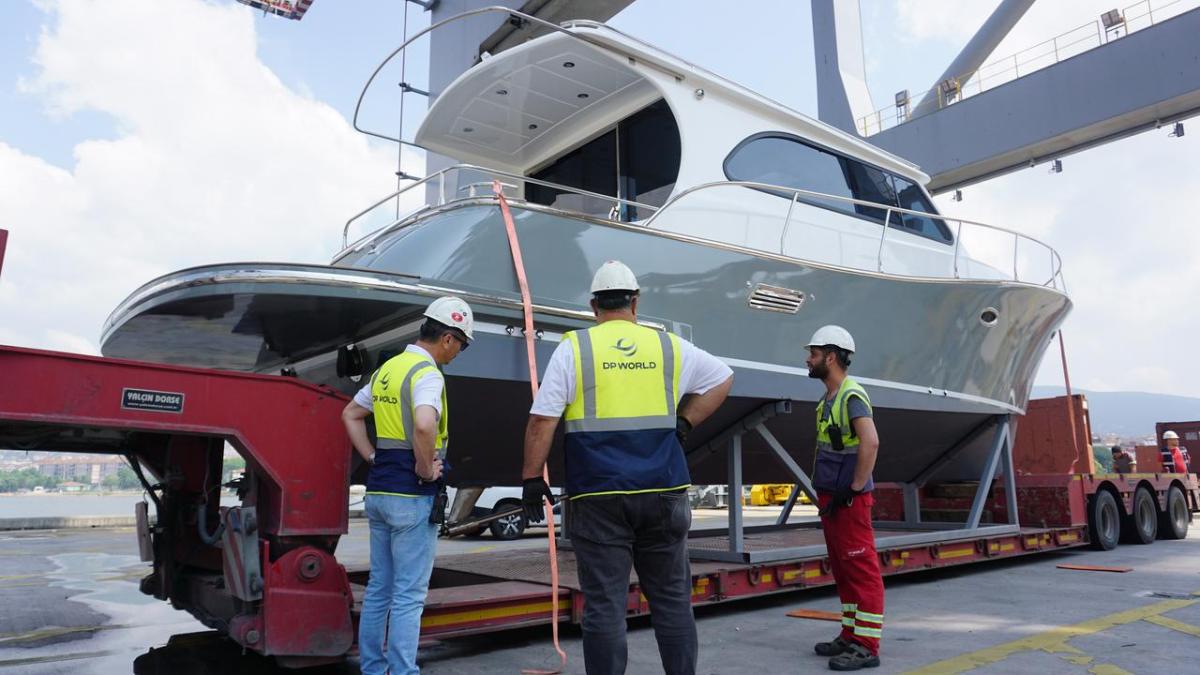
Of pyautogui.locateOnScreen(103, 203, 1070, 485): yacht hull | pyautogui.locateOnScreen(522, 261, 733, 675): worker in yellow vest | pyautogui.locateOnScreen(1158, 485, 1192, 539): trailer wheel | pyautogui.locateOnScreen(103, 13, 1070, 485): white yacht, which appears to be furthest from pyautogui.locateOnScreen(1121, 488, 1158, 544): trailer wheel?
pyautogui.locateOnScreen(522, 261, 733, 675): worker in yellow vest

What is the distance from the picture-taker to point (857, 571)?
12.4 feet

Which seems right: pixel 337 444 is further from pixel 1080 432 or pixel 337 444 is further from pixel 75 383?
pixel 1080 432

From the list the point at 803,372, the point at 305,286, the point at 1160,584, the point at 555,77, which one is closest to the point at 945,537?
the point at 1160,584

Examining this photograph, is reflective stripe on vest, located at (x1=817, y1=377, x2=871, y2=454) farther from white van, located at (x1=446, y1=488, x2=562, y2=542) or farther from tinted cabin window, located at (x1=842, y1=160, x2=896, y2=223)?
white van, located at (x1=446, y1=488, x2=562, y2=542)

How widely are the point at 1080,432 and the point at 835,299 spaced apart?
4904 mm

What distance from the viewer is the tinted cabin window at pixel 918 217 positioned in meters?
6.87

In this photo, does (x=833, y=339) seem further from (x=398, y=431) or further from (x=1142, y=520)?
(x=1142, y=520)

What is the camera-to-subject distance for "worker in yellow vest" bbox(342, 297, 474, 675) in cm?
309

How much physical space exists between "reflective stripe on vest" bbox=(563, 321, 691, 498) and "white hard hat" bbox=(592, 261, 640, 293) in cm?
17

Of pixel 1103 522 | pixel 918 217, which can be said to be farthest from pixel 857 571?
pixel 1103 522

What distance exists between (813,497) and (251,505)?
3305 mm

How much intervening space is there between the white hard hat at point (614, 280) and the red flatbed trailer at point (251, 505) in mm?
1484

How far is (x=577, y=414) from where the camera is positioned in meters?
2.69

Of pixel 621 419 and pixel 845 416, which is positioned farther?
pixel 845 416
